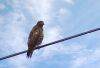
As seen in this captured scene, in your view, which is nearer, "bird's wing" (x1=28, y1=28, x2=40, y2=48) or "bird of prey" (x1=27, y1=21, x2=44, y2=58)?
"bird of prey" (x1=27, y1=21, x2=44, y2=58)

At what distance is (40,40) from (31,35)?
45 cm

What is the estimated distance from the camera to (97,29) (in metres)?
8.80

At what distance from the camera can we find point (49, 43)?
391 inches

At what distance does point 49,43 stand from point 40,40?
474 cm

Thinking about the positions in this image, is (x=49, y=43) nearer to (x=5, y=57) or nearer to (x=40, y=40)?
(x=5, y=57)

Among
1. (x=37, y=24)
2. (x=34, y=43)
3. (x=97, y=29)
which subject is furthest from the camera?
(x=37, y=24)

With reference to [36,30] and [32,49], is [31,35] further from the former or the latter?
[32,49]

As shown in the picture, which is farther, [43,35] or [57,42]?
[43,35]

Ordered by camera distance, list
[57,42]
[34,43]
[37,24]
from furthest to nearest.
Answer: [37,24] → [34,43] → [57,42]

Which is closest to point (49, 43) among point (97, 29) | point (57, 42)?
point (57, 42)

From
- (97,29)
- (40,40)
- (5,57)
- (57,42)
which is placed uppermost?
(97,29)

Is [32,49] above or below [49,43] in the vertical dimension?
Answer: below

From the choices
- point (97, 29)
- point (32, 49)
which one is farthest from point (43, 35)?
point (97, 29)

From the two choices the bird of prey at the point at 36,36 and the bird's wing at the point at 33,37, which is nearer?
the bird of prey at the point at 36,36
